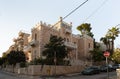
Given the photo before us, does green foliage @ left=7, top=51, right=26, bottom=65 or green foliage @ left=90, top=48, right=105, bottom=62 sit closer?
green foliage @ left=7, top=51, right=26, bottom=65

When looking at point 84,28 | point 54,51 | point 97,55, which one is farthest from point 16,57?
point 84,28

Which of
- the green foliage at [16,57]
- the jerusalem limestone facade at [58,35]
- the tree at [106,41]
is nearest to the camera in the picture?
the jerusalem limestone facade at [58,35]

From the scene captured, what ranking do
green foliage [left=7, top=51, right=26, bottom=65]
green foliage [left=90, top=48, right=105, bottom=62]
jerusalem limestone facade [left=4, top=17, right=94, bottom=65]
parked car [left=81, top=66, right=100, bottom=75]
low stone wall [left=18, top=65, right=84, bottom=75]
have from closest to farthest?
low stone wall [left=18, top=65, right=84, bottom=75] → parked car [left=81, top=66, right=100, bottom=75] → jerusalem limestone facade [left=4, top=17, right=94, bottom=65] → green foliage [left=7, top=51, right=26, bottom=65] → green foliage [left=90, top=48, right=105, bottom=62]

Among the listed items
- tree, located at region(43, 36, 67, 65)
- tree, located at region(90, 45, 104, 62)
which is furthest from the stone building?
tree, located at region(90, 45, 104, 62)

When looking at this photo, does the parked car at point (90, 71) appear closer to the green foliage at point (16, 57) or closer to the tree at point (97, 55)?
the tree at point (97, 55)

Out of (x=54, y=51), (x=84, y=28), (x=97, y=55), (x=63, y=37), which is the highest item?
(x=84, y=28)

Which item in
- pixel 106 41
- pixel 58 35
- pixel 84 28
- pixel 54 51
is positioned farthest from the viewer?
pixel 84 28

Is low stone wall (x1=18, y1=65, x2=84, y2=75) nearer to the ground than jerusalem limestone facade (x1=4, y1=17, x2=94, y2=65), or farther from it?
nearer to the ground

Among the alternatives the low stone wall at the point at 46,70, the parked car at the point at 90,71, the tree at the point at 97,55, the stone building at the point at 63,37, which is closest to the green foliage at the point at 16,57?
the stone building at the point at 63,37

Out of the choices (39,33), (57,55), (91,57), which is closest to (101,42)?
(91,57)

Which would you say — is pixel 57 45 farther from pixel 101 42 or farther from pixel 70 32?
pixel 101 42

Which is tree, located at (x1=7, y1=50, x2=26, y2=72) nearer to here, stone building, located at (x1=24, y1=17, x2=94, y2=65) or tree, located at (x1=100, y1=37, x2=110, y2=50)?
stone building, located at (x1=24, y1=17, x2=94, y2=65)

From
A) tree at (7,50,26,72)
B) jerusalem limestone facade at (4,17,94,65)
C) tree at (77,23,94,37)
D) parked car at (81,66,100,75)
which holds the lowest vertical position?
parked car at (81,66,100,75)

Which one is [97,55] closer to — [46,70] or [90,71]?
[90,71]
